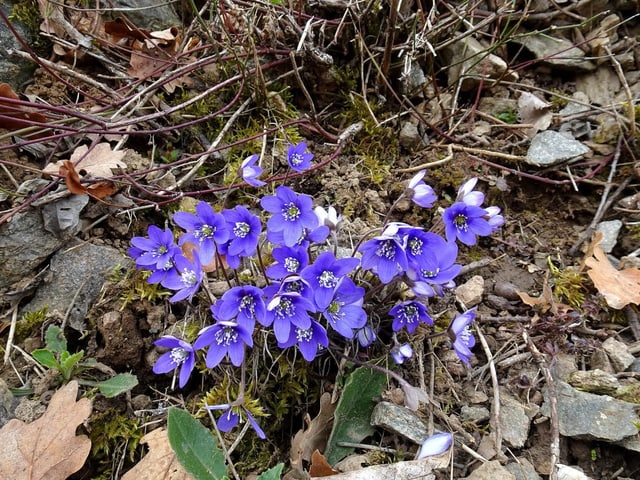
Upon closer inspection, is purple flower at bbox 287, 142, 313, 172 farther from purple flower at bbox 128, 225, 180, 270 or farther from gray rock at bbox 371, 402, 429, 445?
gray rock at bbox 371, 402, 429, 445

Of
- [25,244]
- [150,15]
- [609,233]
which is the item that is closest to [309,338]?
[25,244]

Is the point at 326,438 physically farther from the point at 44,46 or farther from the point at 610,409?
the point at 44,46

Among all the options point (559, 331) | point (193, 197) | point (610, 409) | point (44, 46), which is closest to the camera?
point (610, 409)

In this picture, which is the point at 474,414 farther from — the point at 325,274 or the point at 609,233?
the point at 609,233

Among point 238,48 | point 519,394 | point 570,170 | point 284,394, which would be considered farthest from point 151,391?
point 570,170

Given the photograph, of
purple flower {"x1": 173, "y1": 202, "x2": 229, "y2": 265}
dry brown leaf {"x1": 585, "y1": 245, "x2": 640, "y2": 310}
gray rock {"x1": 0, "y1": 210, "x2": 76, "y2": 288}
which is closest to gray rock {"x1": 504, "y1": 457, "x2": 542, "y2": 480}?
dry brown leaf {"x1": 585, "y1": 245, "x2": 640, "y2": 310}

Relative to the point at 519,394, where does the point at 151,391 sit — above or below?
above
